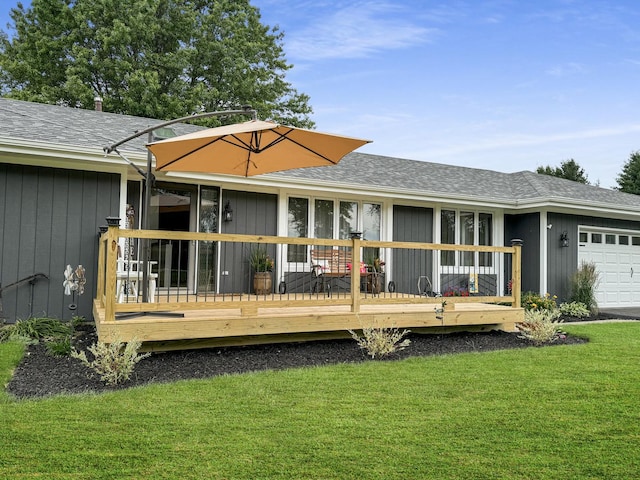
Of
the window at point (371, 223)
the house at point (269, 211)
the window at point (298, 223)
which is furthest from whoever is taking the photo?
the window at point (371, 223)

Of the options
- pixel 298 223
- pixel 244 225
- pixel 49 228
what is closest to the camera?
pixel 49 228

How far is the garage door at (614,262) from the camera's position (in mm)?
11680

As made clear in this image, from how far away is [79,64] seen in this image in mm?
17484

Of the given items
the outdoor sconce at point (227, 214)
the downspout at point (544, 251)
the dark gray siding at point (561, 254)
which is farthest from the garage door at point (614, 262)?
the outdoor sconce at point (227, 214)

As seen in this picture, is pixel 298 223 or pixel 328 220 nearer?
pixel 298 223

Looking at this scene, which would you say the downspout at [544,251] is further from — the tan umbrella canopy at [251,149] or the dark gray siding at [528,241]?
the tan umbrella canopy at [251,149]

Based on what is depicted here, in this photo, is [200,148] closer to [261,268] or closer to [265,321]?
[265,321]

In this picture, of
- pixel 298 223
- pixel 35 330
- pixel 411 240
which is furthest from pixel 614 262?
pixel 35 330

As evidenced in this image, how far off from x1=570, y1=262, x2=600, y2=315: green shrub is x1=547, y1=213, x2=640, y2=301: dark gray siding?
8.0 inches

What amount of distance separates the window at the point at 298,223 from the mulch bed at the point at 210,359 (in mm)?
3089

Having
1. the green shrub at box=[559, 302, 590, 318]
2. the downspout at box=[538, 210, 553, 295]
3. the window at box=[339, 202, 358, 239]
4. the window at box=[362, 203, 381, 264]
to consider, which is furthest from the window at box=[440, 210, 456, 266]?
the green shrub at box=[559, 302, 590, 318]

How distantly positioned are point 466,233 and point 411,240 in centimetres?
163

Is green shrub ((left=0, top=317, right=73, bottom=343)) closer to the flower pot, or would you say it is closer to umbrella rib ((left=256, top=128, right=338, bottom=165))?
the flower pot

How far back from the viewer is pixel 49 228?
22.7ft
